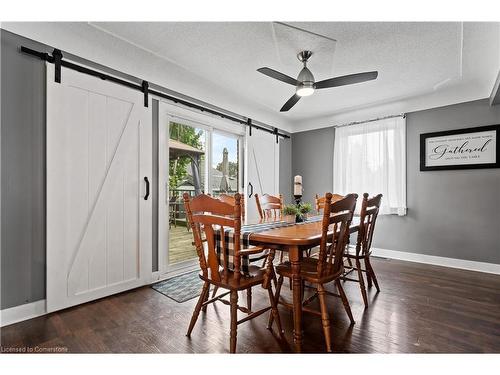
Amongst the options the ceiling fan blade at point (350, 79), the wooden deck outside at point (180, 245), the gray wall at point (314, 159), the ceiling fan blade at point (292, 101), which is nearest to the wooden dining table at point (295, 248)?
the ceiling fan blade at point (350, 79)

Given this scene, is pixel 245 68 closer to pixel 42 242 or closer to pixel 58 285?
pixel 42 242

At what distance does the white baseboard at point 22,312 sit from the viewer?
2.05m

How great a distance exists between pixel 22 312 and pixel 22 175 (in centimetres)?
109

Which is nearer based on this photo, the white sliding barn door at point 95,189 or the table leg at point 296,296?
the table leg at point 296,296

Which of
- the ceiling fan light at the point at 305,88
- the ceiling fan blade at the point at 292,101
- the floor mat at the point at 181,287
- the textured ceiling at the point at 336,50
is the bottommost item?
the floor mat at the point at 181,287

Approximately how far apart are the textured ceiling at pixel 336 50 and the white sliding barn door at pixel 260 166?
105 centimetres

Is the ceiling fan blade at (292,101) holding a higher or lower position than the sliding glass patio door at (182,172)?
higher

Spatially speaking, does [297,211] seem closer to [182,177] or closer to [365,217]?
[365,217]

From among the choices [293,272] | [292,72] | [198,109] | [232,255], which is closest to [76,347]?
[232,255]

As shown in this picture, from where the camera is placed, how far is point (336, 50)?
267 centimetres

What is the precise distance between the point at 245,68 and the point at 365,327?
2.82 m

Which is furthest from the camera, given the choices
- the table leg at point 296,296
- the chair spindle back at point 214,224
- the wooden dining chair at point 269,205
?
the wooden dining chair at point 269,205

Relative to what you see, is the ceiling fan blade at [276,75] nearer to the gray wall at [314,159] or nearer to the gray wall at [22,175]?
the gray wall at [22,175]

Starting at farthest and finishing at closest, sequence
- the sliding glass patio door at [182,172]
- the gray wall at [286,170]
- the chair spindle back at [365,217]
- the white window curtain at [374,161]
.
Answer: the gray wall at [286,170], the white window curtain at [374,161], the sliding glass patio door at [182,172], the chair spindle back at [365,217]
